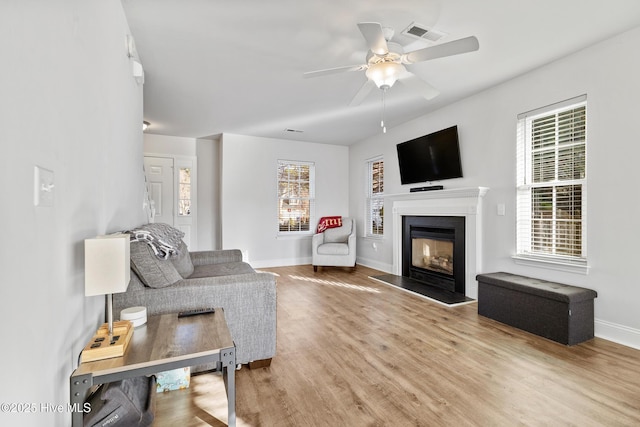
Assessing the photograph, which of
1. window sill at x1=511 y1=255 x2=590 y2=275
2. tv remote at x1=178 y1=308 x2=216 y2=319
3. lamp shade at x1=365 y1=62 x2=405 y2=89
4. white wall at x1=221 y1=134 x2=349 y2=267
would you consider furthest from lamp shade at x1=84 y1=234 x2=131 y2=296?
white wall at x1=221 y1=134 x2=349 y2=267

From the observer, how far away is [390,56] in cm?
238

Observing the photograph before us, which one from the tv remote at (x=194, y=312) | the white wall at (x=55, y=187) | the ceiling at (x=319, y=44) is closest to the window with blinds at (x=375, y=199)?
the ceiling at (x=319, y=44)

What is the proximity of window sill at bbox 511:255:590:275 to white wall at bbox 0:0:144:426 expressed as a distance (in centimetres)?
370

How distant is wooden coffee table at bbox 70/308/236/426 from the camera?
1117 millimetres

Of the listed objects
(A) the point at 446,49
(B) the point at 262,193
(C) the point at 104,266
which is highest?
(A) the point at 446,49

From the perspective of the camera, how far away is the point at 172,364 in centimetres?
125

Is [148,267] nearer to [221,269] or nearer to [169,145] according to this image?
[221,269]

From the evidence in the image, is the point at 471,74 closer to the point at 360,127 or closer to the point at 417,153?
the point at 417,153

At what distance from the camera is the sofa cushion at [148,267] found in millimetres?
1804

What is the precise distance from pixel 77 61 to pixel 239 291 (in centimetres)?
145

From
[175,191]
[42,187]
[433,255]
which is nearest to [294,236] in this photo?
[175,191]

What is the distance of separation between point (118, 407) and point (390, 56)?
2.73 metres

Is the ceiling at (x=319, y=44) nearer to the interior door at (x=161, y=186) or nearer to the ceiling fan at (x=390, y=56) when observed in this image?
the ceiling fan at (x=390, y=56)

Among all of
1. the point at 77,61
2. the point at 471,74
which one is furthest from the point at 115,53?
the point at 471,74
